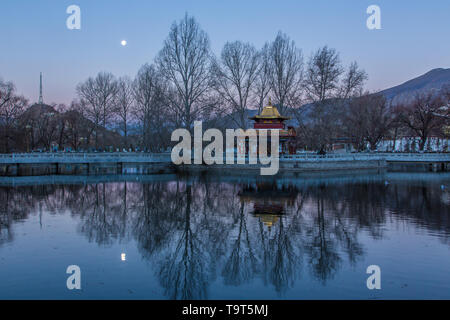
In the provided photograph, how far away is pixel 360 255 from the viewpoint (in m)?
10.3

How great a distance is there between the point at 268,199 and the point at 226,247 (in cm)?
995

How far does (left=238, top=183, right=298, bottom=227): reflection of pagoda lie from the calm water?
11cm

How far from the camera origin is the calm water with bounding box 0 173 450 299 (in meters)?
8.09

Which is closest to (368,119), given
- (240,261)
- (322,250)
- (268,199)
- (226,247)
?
(268,199)

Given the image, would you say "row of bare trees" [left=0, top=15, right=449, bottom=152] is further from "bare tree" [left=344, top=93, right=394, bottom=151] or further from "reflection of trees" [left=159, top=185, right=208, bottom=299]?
"reflection of trees" [left=159, top=185, right=208, bottom=299]

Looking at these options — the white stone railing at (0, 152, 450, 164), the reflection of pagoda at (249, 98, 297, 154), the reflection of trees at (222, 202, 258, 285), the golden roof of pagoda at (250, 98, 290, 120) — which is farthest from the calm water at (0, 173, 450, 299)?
the golden roof of pagoda at (250, 98, 290, 120)

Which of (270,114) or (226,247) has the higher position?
(270,114)

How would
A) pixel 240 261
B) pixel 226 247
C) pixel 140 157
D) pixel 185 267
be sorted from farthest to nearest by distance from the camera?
pixel 140 157, pixel 226 247, pixel 240 261, pixel 185 267

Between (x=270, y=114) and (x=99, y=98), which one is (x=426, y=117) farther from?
(x=99, y=98)

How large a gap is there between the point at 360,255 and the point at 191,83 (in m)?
34.0

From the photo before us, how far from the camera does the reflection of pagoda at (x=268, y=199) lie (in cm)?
1623

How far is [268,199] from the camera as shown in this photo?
21.0m

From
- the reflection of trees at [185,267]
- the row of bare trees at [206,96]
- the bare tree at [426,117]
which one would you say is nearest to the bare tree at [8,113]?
the row of bare trees at [206,96]

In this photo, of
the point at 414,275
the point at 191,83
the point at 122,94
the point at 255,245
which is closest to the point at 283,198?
the point at 255,245
